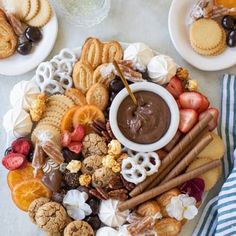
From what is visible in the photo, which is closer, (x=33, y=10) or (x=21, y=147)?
(x=21, y=147)

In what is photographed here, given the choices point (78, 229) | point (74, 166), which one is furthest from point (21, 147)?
point (78, 229)

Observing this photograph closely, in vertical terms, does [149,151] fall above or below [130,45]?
below

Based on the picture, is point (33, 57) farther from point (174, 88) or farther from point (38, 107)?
point (174, 88)

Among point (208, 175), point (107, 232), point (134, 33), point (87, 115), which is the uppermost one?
point (134, 33)

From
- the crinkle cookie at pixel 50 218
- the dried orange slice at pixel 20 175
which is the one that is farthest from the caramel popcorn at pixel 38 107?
the crinkle cookie at pixel 50 218

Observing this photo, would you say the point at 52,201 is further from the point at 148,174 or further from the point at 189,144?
the point at 189,144

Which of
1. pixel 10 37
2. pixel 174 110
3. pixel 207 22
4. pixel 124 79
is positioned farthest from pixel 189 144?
pixel 10 37

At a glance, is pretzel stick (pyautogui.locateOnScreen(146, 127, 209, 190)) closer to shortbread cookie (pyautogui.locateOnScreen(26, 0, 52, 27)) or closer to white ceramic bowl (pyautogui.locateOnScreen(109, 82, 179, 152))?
white ceramic bowl (pyautogui.locateOnScreen(109, 82, 179, 152))
